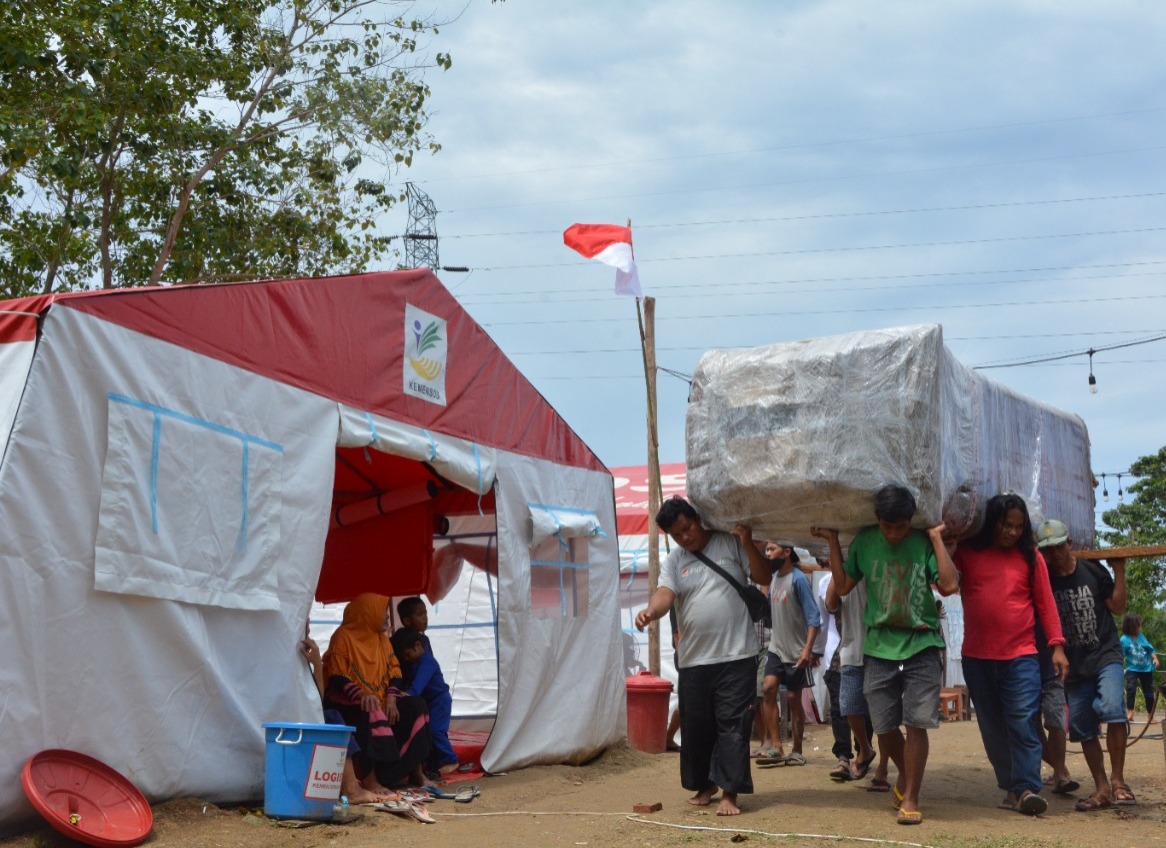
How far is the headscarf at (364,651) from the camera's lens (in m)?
7.56

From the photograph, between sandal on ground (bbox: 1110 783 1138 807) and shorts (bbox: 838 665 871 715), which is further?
shorts (bbox: 838 665 871 715)

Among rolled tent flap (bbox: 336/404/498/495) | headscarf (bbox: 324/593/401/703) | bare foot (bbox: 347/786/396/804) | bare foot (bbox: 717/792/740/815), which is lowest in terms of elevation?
bare foot (bbox: 347/786/396/804)

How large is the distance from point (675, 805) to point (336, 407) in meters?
3.02

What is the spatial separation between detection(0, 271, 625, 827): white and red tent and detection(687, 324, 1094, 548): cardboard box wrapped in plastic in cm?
224

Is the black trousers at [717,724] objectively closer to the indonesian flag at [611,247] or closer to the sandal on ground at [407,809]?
the sandal on ground at [407,809]

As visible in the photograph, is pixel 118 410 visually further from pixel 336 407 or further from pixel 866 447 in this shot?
pixel 866 447

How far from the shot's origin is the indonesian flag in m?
11.7

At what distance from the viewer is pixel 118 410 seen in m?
5.77

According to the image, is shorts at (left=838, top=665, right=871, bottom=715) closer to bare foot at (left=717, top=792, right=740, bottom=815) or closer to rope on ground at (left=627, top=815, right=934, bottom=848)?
bare foot at (left=717, top=792, right=740, bottom=815)

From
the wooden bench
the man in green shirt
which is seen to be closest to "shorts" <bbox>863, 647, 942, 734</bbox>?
the man in green shirt

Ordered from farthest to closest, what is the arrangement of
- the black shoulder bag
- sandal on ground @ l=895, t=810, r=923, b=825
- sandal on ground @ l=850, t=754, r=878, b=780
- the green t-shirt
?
sandal on ground @ l=850, t=754, r=878, b=780 → the black shoulder bag → the green t-shirt → sandal on ground @ l=895, t=810, r=923, b=825

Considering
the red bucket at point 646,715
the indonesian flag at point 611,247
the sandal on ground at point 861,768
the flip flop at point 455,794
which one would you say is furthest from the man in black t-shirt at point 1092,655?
the indonesian flag at point 611,247

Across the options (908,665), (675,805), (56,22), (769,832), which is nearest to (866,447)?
(908,665)

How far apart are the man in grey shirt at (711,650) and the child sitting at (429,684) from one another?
8.09 ft
